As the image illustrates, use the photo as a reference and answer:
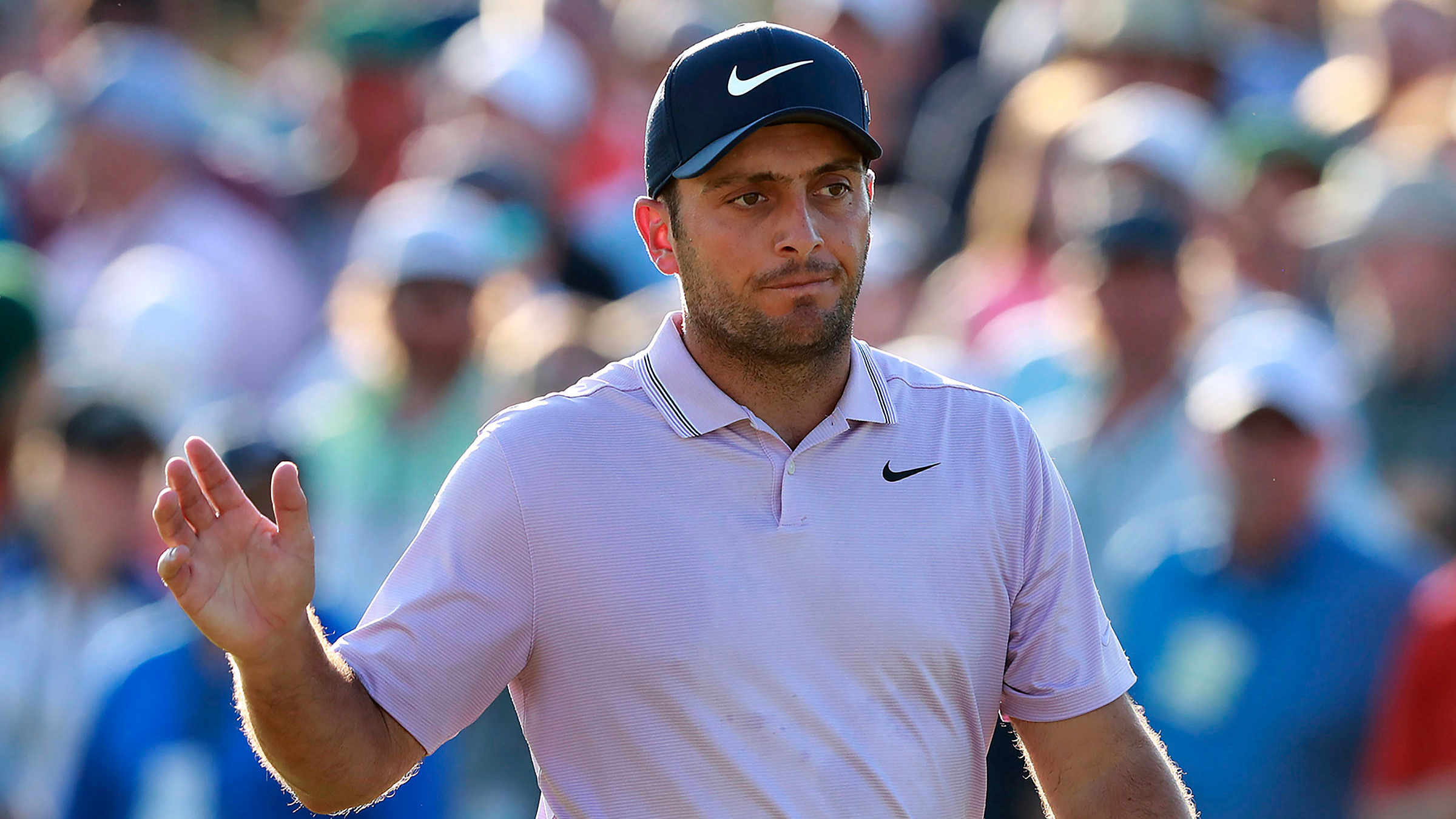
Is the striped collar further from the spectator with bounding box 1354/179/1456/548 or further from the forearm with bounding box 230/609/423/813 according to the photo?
the spectator with bounding box 1354/179/1456/548

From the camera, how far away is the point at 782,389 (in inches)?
115

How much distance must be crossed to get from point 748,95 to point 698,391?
0.48m

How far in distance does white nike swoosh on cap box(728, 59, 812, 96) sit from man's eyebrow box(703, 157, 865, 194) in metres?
0.13

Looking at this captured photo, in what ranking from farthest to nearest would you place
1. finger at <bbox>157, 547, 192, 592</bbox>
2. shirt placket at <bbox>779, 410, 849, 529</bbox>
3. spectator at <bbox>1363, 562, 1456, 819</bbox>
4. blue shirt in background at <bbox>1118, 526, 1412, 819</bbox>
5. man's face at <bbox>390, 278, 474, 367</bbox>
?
1. man's face at <bbox>390, 278, 474, 367</bbox>
2. blue shirt in background at <bbox>1118, 526, 1412, 819</bbox>
3. spectator at <bbox>1363, 562, 1456, 819</bbox>
4. shirt placket at <bbox>779, 410, 849, 529</bbox>
5. finger at <bbox>157, 547, 192, 592</bbox>

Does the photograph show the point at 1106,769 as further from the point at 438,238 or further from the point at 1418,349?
the point at 438,238

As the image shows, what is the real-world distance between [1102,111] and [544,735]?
14.7 feet

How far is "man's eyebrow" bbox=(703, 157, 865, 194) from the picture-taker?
9.30 ft

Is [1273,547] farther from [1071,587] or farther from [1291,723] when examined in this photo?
[1071,587]

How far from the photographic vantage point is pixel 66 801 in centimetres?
486

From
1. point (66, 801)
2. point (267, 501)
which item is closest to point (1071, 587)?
point (267, 501)

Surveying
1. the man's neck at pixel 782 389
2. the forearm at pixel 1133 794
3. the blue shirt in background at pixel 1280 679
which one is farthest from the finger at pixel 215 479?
the blue shirt in background at pixel 1280 679

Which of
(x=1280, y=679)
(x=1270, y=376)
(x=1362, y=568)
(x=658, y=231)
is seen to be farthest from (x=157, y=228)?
(x=1362, y=568)

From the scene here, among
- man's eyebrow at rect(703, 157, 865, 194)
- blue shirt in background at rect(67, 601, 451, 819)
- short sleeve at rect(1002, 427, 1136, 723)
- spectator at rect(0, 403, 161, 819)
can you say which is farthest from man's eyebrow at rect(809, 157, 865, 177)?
spectator at rect(0, 403, 161, 819)

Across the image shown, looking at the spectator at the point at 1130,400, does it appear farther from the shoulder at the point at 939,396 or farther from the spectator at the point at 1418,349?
the shoulder at the point at 939,396
